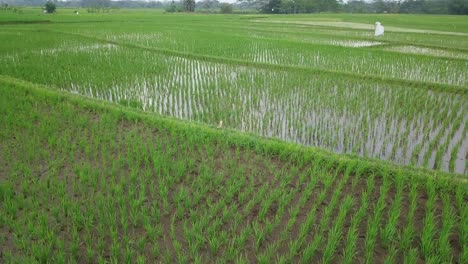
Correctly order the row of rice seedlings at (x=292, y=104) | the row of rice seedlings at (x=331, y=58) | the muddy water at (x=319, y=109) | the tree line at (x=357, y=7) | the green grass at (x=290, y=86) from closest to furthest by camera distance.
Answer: the muddy water at (x=319, y=109) → the row of rice seedlings at (x=292, y=104) → the green grass at (x=290, y=86) → the row of rice seedlings at (x=331, y=58) → the tree line at (x=357, y=7)

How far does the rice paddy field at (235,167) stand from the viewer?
2.58m

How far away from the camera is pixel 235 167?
382cm

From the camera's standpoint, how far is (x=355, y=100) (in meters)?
6.10

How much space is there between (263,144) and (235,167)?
58cm

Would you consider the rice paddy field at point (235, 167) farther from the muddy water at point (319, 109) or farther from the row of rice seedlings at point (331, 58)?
the row of rice seedlings at point (331, 58)

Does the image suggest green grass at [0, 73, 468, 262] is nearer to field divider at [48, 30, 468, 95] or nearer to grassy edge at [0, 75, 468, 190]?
grassy edge at [0, 75, 468, 190]

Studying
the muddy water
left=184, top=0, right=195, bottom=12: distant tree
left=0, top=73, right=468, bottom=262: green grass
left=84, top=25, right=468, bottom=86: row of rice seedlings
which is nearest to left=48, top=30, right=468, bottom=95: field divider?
the muddy water

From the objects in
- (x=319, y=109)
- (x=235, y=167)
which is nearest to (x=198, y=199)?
(x=235, y=167)

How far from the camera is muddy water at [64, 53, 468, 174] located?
456 cm

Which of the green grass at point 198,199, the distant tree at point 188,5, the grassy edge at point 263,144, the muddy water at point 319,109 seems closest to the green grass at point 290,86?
the muddy water at point 319,109

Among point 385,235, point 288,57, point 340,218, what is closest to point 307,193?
point 340,218

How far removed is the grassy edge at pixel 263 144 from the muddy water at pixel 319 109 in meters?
0.57

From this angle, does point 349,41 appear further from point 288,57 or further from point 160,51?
point 160,51

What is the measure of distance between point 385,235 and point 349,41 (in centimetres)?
1267
